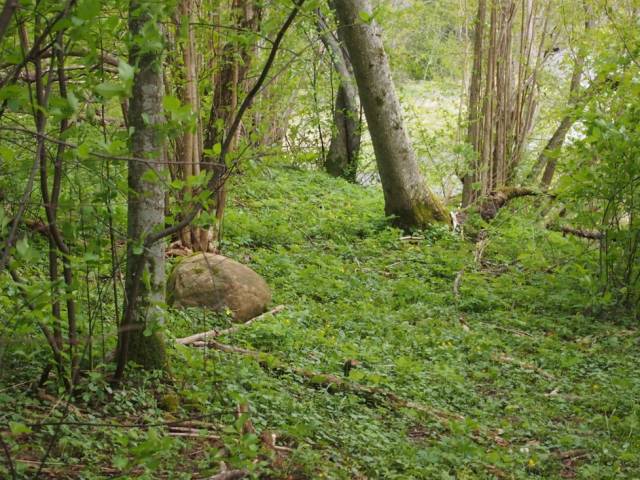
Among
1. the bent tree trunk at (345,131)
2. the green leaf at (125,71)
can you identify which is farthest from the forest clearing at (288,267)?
the bent tree trunk at (345,131)

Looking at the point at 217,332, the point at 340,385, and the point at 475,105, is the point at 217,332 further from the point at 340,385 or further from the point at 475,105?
the point at 475,105

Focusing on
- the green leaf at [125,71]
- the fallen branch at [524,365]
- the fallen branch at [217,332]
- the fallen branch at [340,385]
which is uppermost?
the green leaf at [125,71]

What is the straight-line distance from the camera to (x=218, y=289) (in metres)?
5.75

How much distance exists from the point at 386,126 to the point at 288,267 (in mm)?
2564

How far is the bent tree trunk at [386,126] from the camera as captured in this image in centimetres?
874

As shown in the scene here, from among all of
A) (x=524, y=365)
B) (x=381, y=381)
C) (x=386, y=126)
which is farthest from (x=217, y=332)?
(x=386, y=126)

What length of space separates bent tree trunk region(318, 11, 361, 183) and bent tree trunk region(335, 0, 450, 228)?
3920 mm

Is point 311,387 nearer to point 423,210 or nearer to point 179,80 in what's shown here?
point 179,80

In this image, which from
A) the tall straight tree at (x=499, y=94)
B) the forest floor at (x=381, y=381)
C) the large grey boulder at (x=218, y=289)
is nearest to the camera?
the forest floor at (x=381, y=381)

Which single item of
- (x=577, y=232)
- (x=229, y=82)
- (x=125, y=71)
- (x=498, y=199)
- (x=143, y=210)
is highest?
(x=229, y=82)

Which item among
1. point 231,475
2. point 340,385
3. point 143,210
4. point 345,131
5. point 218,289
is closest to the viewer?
point 231,475

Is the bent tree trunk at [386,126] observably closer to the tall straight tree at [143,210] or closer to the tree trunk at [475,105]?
the tree trunk at [475,105]

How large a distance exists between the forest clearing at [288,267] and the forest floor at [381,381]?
0.07ft

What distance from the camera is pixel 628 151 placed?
603 cm
